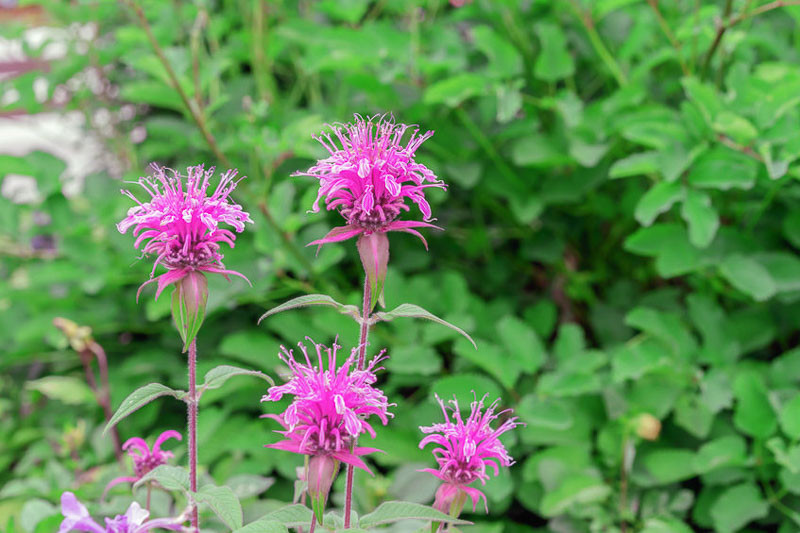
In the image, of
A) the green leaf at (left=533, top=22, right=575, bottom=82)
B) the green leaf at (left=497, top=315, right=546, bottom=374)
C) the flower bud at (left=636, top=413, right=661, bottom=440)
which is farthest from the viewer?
the green leaf at (left=533, top=22, right=575, bottom=82)

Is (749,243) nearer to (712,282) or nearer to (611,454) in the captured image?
(712,282)

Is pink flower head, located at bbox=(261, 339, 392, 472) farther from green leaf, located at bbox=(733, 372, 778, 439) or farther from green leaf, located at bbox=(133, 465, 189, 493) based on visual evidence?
green leaf, located at bbox=(733, 372, 778, 439)

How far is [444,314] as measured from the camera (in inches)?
55.6

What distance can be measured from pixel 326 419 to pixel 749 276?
0.89 meters

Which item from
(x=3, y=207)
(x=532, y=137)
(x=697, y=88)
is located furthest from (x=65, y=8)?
(x=697, y=88)

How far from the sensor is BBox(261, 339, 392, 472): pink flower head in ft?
1.95

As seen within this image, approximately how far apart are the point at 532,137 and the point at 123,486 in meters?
0.99

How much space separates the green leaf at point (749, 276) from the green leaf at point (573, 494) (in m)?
0.40

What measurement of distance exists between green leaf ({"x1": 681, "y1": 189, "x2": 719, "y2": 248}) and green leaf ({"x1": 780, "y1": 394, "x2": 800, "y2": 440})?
0.27m

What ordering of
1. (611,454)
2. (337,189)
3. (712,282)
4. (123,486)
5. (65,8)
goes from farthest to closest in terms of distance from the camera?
(65,8) → (712,282) → (611,454) → (123,486) → (337,189)

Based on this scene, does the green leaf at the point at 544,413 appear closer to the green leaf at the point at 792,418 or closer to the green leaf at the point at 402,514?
the green leaf at the point at 792,418

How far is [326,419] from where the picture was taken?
0.62 meters

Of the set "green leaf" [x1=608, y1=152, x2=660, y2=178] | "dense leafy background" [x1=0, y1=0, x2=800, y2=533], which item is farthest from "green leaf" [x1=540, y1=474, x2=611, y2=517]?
"green leaf" [x1=608, y1=152, x2=660, y2=178]

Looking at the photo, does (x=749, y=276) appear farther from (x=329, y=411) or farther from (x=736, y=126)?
(x=329, y=411)
